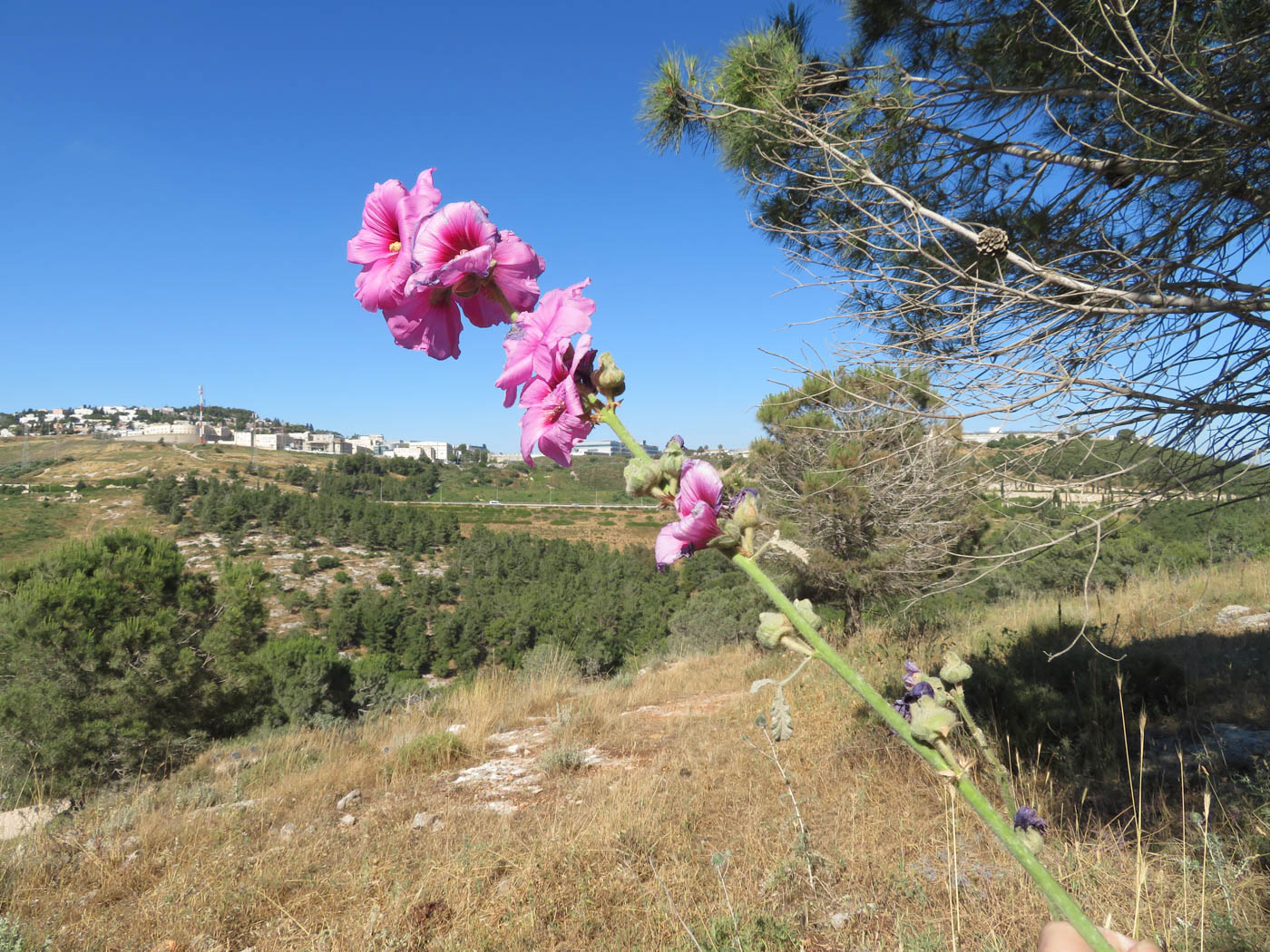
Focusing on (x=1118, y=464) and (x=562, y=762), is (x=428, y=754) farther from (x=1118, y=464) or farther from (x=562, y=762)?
(x=1118, y=464)

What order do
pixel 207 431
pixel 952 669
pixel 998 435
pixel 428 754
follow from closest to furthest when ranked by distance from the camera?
pixel 952 669
pixel 998 435
pixel 428 754
pixel 207 431

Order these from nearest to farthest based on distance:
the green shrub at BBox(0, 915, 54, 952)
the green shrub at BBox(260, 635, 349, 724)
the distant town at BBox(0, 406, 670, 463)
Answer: the green shrub at BBox(0, 915, 54, 952) → the green shrub at BBox(260, 635, 349, 724) → the distant town at BBox(0, 406, 670, 463)

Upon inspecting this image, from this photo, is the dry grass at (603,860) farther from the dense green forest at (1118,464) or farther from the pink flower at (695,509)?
the pink flower at (695,509)

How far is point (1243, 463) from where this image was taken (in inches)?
95.6

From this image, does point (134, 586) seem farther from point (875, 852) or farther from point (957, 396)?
point (957, 396)

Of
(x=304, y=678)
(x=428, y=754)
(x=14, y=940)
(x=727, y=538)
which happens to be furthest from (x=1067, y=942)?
(x=304, y=678)

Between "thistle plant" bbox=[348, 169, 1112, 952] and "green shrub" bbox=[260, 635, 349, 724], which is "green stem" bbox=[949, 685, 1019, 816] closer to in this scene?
"thistle plant" bbox=[348, 169, 1112, 952]

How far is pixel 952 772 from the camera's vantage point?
41 cm

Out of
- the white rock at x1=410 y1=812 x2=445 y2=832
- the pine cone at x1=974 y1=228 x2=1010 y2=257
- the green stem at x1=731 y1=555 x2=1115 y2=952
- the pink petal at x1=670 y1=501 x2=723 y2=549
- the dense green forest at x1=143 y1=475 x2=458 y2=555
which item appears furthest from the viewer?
the dense green forest at x1=143 y1=475 x2=458 y2=555

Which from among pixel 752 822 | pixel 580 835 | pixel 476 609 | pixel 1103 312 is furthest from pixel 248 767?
pixel 476 609

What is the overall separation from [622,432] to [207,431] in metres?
101

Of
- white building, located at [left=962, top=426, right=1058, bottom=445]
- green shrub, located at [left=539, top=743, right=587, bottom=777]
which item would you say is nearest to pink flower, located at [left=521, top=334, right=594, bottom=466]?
white building, located at [left=962, top=426, right=1058, bottom=445]

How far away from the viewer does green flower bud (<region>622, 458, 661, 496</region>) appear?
1.47 feet

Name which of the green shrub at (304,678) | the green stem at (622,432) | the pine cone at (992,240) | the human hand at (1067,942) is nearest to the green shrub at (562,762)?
the pine cone at (992,240)
